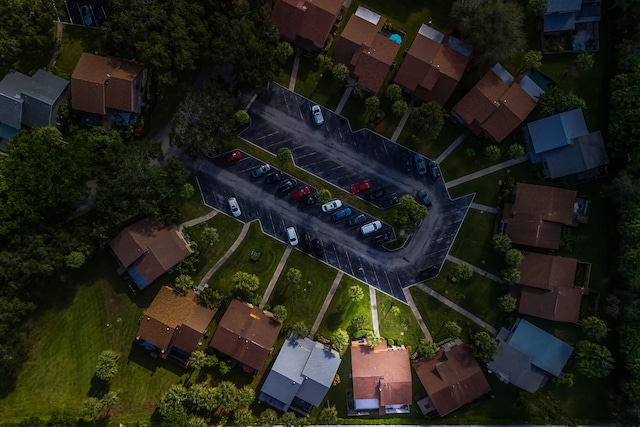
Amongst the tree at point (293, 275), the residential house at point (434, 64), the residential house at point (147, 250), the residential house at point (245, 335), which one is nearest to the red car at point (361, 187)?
the tree at point (293, 275)

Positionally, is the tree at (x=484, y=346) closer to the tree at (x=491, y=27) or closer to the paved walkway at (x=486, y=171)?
the paved walkway at (x=486, y=171)

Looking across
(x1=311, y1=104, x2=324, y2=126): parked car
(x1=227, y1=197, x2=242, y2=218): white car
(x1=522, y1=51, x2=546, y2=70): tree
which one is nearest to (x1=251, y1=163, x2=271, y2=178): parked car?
(x1=227, y1=197, x2=242, y2=218): white car

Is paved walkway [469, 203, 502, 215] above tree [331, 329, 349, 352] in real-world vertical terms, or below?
above

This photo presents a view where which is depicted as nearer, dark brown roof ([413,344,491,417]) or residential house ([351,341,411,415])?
dark brown roof ([413,344,491,417])

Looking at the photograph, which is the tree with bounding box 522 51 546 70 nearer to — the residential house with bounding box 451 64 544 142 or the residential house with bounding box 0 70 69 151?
the residential house with bounding box 451 64 544 142

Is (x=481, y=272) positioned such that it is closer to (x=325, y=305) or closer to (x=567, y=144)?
(x=567, y=144)

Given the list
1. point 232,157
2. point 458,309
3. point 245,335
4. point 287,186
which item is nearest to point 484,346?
point 458,309
